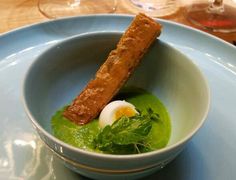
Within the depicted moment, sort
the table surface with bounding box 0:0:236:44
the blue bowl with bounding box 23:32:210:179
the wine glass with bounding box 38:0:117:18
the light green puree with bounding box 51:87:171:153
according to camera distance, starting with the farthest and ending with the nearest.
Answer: the wine glass with bounding box 38:0:117:18
the table surface with bounding box 0:0:236:44
the light green puree with bounding box 51:87:171:153
the blue bowl with bounding box 23:32:210:179

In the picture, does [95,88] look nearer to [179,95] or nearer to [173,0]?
[179,95]

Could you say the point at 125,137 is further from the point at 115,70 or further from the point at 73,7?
the point at 73,7

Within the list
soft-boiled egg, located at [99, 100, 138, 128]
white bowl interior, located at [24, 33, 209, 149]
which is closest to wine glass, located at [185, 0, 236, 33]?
white bowl interior, located at [24, 33, 209, 149]

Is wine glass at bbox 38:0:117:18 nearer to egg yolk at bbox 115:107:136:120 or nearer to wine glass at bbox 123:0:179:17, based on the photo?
wine glass at bbox 123:0:179:17

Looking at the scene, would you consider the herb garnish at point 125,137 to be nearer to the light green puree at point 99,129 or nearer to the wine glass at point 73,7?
the light green puree at point 99,129

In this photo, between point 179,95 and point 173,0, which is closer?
point 179,95

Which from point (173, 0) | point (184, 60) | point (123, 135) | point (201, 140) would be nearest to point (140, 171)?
point (123, 135)

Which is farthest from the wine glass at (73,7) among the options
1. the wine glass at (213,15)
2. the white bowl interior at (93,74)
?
the white bowl interior at (93,74)
